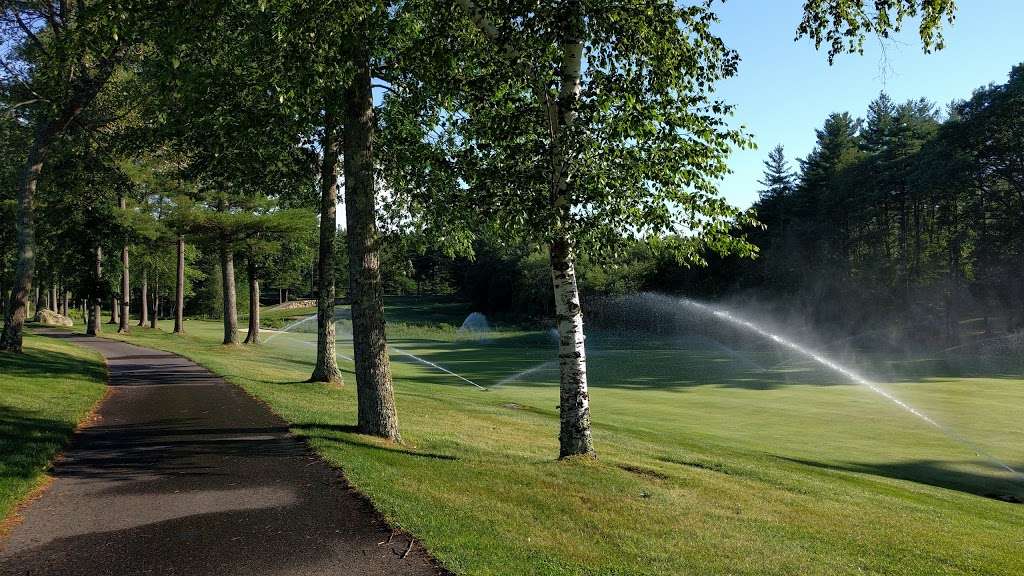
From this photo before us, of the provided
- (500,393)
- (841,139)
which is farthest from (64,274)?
(841,139)

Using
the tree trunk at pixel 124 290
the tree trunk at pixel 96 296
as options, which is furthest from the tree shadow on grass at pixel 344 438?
the tree trunk at pixel 124 290

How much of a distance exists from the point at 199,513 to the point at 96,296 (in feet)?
117

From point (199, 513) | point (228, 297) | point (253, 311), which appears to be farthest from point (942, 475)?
point (253, 311)

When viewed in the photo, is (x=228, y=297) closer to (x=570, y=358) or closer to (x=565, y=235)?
(x=570, y=358)

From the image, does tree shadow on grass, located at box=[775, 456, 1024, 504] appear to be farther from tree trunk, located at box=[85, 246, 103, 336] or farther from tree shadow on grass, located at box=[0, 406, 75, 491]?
tree trunk, located at box=[85, 246, 103, 336]

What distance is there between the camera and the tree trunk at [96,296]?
36.3 metres

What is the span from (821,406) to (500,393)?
11.0 meters

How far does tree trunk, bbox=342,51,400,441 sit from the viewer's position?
36.5 ft

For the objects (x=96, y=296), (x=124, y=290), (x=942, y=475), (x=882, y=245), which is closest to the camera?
(x=942, y=475)

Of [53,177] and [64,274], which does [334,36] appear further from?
[64,274]

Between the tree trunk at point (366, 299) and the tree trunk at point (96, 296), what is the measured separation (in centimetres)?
3007

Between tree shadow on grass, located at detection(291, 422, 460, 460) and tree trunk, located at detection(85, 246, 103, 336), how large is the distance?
97.2ft

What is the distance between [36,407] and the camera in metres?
12.4

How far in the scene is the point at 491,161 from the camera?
10406 millimetres
